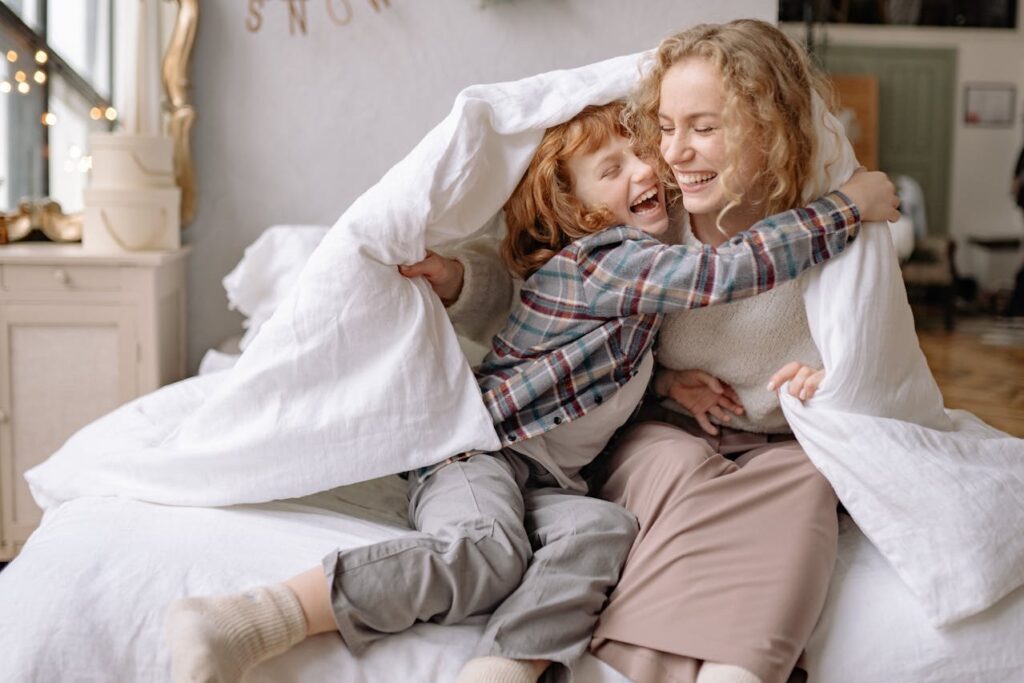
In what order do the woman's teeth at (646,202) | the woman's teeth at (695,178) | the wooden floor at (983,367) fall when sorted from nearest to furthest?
the woman's teeth at (695,178) → the woman's teeth at (646,202) → the wooden floor at (983,367)

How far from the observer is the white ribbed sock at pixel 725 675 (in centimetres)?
122

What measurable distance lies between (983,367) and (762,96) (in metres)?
4.45

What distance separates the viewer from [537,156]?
170cm

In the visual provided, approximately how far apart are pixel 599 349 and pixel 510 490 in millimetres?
257

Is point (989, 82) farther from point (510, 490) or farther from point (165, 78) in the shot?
point (510, 490)

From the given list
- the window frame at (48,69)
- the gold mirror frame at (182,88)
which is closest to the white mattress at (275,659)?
the gold mirror frame at (182,88)

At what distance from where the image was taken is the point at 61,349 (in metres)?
2.62

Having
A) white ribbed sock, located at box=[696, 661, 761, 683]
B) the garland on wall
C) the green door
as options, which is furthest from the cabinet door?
the green door

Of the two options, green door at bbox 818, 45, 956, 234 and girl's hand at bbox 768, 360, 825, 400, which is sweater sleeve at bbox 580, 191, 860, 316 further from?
green door at bbox 818, 45, 956, 234

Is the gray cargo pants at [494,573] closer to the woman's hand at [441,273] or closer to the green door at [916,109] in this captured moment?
the woman's hand at [441,273]

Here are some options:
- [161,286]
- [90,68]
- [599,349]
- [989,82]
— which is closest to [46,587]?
[599,349]

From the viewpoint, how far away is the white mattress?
128 centimetres

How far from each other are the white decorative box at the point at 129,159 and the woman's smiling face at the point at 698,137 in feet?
5.21

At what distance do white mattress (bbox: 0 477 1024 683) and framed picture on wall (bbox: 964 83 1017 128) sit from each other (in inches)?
304
